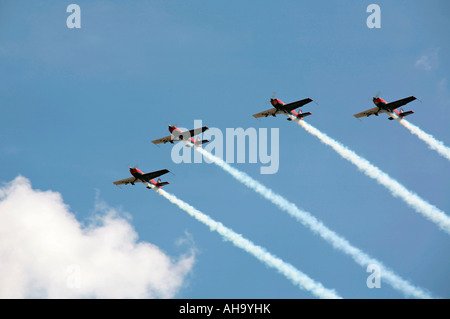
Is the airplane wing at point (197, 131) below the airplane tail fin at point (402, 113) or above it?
below

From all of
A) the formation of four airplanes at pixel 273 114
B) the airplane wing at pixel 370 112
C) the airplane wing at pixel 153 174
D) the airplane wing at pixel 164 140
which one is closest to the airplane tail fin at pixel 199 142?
the formation of four airplanes at pixel 273 114

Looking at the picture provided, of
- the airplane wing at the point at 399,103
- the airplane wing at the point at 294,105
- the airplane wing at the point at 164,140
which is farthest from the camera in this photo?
the airplane wing at the point at 164,140

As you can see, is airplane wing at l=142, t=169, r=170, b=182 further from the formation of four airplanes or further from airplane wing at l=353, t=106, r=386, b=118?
airplane wing at l=353, t=106, r=386, b=118

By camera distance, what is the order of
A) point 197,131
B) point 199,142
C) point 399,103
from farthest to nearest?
point 399,103
point 199,142
point 197,131

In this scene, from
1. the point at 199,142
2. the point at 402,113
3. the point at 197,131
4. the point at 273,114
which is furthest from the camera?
the point at 273,114

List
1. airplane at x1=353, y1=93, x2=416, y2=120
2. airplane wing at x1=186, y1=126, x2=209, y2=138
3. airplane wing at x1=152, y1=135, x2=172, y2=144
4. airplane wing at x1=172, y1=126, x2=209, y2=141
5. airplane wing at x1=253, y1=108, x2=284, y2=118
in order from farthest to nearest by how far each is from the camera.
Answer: airplane wing at x1=152, y1=135, x2=172, y2=144 → airplane wing at x1=253, y1=108, x2=284, y2=118 → airplane at x1=353, y1=93, x2=416, y2=120 → airplane wing at x1=172, y1=126, x2=209, y2=141 → airplane wing at x1=186, y1=126, x2=209, y2=138

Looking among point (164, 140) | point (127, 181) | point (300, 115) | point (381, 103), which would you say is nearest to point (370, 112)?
point (381, 103)

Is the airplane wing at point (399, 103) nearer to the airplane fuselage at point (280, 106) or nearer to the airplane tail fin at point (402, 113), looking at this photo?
the airplane tail fin at point (402, 113)

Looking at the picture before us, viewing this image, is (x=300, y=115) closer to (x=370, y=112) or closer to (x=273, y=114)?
(x=273, y=114)

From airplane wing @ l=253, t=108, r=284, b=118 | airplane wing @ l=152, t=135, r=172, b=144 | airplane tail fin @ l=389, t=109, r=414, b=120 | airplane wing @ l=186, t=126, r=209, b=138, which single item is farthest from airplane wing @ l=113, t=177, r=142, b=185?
airplane tail fin @ l=389, t=109, r=414, b=120
